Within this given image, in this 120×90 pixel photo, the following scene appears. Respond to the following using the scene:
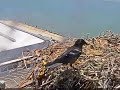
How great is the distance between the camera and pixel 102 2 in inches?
434

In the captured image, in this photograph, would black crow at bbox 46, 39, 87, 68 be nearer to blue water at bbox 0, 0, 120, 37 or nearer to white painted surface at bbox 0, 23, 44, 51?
white painted surface at bbox 0, 23, 44, 51

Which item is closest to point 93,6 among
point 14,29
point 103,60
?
point 14,29

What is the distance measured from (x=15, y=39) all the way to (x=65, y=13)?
14.3 ft

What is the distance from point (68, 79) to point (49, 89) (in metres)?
0.24

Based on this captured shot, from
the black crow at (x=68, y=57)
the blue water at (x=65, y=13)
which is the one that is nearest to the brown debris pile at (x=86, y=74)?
the black crow at (x=68, y=57)

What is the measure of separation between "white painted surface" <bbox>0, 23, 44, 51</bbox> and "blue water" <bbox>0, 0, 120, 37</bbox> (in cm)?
223

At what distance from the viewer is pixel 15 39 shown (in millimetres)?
6363

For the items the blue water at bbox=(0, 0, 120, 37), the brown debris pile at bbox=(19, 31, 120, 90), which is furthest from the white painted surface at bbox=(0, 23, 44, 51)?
the blue water at bbox=(0, 0, 120, 37)

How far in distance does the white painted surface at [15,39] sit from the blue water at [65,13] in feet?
7.33

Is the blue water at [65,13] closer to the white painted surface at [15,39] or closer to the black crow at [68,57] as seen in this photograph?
the white painted surface at [15,39]

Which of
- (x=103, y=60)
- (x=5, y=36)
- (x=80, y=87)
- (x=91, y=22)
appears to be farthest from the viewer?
(x=91, y=22)

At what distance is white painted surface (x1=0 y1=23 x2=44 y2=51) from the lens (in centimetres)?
612

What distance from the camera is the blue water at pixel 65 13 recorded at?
951cm

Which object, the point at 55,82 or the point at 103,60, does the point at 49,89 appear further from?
the point at 103,60
